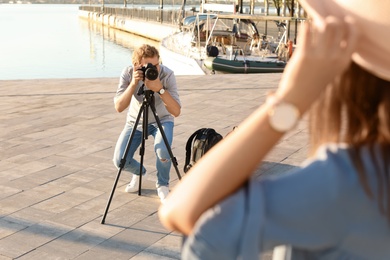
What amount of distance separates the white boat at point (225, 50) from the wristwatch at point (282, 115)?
17.4 m

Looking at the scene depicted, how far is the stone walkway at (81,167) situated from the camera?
454cm

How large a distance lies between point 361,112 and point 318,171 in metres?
0.14

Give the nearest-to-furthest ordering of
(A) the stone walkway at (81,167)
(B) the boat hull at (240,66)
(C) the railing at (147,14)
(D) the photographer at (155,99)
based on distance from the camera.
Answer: (A) the stone walkway at (81,167) → (D) the photographer at (155,99) → (B) the boat hull at (240,66) → (C) the railing at (147,14)

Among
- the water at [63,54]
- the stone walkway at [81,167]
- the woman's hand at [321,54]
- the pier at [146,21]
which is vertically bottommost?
the water at [63,54]

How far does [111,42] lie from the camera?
51688 millimetres

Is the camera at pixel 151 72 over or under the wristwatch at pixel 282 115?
under

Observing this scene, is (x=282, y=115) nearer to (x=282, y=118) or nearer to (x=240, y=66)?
(x=282, y=118)

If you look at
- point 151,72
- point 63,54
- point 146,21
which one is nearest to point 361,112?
point 151,72

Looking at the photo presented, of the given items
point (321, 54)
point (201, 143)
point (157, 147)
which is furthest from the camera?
point (201, 143)

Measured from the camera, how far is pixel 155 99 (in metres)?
5.21

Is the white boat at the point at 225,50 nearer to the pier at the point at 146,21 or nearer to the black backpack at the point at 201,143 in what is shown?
the black backpack at the point at 201,143

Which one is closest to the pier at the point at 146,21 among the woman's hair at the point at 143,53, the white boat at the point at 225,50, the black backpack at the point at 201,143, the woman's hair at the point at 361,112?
the white boat at the point at 225,50

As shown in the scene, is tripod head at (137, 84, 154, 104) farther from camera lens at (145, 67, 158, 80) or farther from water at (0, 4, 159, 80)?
water at (0, 4, 159, 80)

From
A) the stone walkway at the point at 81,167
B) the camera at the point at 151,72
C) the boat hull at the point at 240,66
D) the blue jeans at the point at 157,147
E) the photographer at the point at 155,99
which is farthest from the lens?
the boat hull at the point at 240,66
